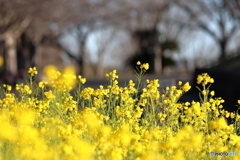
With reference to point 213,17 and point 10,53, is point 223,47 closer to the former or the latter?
point 213,17

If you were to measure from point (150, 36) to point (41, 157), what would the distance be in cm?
3501

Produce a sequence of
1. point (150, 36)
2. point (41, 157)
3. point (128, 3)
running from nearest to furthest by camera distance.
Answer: point (41, 157) → point (128, 3) → point (150, 36)

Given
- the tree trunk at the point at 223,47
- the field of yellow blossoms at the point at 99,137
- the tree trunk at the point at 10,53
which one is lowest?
the field of yellow blossoms at the point at 99,137

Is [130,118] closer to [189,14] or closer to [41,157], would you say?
[41,157]

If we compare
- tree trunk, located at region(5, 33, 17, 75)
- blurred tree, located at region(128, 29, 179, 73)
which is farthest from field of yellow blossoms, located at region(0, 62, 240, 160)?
blurred tree, located at region(128, 29, 179, 73)

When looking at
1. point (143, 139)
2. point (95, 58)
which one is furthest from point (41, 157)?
point (95, 58)

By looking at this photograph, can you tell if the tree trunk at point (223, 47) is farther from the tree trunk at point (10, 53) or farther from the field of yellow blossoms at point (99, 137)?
the field of yellow blossoms at point (99, 137)

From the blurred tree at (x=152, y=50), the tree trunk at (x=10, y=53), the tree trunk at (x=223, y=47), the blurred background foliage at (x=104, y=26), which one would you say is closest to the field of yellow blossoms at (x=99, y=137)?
the blurred background foliage at (x=104, y=26)

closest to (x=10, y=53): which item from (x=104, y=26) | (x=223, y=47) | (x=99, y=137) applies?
(x=104, y=26)

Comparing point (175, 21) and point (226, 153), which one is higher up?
point (175, 21)

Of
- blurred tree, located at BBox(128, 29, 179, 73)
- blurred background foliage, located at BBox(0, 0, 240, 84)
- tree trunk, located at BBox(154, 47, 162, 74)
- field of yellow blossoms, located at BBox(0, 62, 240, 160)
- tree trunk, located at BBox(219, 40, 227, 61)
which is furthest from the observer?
blurred tree, located at BBox(128, 29, 179, 73)

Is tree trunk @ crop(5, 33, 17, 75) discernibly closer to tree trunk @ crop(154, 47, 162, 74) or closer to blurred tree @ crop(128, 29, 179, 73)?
blurred tree @ crop(128, 29, 179, 73)

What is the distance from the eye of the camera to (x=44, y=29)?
104 ft

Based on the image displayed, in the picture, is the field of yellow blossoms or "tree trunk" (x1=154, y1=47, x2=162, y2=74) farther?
"tree trunk" (x1=154, y1=47, x2=162, y2=74)
